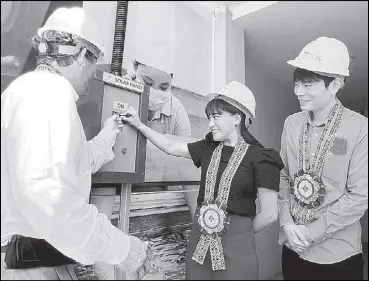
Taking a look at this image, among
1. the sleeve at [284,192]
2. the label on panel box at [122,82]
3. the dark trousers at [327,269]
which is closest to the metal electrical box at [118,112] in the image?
the label on panel box at [122,82]

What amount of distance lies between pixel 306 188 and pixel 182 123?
0.70 m

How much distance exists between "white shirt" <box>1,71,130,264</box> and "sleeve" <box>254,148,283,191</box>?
1.65 feet

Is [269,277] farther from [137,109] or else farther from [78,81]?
[78,81]

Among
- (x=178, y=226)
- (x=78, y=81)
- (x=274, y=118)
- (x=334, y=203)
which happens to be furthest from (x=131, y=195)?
(x=334, y=203)

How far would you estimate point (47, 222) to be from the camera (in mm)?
685

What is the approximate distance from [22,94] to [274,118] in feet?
3.11

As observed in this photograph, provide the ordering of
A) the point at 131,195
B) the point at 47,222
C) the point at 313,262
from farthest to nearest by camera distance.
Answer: the point at 131,195 → the point at 313,262 → the point at 47,222

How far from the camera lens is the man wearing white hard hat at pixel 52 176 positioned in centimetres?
68

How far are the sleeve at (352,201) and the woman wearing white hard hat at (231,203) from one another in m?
0.17

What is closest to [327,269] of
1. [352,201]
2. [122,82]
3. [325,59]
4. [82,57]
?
[352,201]

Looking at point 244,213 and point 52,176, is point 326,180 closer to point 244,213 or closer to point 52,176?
point 244,213

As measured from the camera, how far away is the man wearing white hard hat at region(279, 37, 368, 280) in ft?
3.32

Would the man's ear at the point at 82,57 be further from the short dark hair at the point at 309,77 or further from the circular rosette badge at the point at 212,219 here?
the short dark hair at the point at 309,77

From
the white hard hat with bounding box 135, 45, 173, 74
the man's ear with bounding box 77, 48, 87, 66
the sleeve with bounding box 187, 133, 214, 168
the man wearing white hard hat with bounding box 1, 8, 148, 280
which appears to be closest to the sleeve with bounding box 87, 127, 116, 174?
the man wearing white hard hat with bounding box 1, 8, 148, 280
